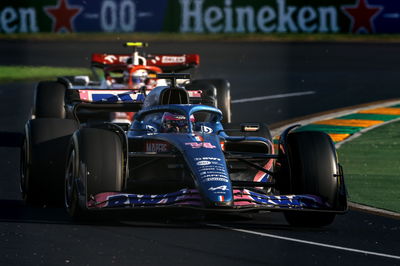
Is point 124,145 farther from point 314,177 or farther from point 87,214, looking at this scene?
point 314,177

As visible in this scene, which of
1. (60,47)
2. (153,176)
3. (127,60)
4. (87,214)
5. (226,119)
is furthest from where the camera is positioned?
(60,47)

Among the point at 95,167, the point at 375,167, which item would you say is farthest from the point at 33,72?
the point at 95,167

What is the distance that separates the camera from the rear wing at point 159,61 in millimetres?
22219

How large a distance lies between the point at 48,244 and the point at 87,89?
5431 mm

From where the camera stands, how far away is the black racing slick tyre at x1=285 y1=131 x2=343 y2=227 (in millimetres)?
12430

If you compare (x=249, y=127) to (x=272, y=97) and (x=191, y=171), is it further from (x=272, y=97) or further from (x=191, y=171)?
(x=272, y=97)

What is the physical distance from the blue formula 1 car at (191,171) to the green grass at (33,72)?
760 inches

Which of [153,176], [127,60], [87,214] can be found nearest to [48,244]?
[87,214]

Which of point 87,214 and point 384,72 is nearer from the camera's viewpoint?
point 87,214

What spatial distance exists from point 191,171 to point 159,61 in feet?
34.6

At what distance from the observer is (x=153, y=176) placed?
13711mm

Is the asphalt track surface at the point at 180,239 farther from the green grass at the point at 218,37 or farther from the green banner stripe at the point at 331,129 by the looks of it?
the green grass at the point at 218,37

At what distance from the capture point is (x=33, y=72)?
34688 millimetres

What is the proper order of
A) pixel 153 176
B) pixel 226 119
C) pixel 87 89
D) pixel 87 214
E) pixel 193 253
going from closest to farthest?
1. pixel 193 253
2. pixel 87 214
3. pixel 153 176
4. pixel 87 89
5. pixel 226 119
